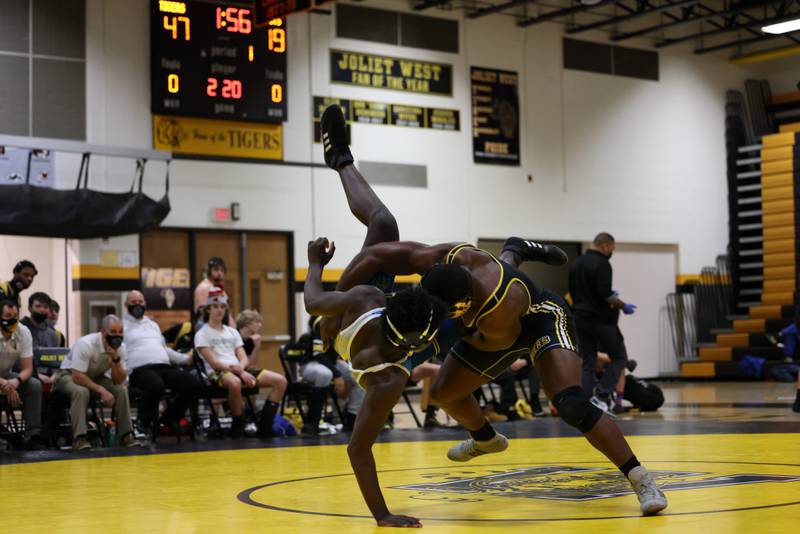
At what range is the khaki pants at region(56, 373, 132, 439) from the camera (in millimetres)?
8688

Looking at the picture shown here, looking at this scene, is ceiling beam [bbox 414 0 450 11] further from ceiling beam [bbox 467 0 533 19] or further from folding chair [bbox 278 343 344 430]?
folding chair [bbox 278 343 344 430]

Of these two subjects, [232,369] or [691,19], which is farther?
[691,19]

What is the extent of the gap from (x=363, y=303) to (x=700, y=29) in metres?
17.5

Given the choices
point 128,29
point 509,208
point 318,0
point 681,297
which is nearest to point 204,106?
→ point 128,29

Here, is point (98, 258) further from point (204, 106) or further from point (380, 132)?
point (380, 132)

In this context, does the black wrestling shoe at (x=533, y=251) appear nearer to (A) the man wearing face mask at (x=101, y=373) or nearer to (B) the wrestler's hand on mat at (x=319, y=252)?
(B) the wrestler's hand on mat at (x=319, y=252)

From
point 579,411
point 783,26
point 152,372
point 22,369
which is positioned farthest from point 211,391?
point 783,26

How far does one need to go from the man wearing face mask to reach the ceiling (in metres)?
9.45

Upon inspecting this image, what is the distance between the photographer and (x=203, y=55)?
47.0 feet

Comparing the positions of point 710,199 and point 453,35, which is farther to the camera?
point 710,199

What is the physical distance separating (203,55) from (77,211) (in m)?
2.96

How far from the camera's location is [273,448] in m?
8.24

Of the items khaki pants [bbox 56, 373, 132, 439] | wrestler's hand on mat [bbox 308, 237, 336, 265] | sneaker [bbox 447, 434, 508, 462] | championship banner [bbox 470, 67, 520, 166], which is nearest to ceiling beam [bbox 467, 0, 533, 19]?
championship banner [bbox 470, 67, 520, 166]

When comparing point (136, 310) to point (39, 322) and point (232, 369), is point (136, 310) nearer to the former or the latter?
point (39, 322)
